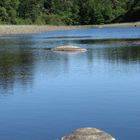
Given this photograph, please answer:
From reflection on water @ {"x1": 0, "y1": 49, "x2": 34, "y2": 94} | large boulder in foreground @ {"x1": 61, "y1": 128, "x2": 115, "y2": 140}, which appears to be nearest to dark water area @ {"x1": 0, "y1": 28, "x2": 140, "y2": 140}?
reflection on water @ {"x1": 0, "y1": 49, "x2": 34, "y2": 94}

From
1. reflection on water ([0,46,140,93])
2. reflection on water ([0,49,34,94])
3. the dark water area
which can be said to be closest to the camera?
the dark water area

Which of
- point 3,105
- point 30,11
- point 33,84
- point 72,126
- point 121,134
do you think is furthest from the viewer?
point 30,11

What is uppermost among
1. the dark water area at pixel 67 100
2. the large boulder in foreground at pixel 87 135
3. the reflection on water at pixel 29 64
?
the large boulder in foreground at pixel 87 135

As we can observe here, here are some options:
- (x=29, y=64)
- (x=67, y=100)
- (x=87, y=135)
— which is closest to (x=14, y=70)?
(x=29, y=64)

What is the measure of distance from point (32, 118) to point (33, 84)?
10.3 m

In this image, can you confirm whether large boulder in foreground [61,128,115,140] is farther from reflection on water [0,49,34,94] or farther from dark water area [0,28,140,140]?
reflection on water [0,49,34,94]

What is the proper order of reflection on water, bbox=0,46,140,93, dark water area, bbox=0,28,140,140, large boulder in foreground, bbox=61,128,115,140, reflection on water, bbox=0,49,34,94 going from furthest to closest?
reflection on water, bbox=0,46,140,93
reflection on water, bbox=0,49,34,94
dark water area, bbox=0,28,140,140
large boulder in foreground, bbox=61,128,115,140

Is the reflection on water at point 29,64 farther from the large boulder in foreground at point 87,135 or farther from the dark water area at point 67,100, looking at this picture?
the large boulder in foreground at point 87,135

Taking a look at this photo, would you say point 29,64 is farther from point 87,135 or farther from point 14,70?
point 87,135

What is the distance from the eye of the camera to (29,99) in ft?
87.6

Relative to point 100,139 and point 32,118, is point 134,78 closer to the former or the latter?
point 32,118

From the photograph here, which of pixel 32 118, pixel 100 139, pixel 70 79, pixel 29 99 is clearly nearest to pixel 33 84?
pixel 70 79

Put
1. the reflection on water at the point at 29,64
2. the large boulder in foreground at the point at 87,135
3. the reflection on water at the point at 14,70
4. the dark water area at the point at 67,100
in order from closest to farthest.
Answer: the large boulder in foreground at the point at 87,135 < the dark water area at the point at 67,100 < the reflection on water at the point at 14,70 < the reflection on water at the point at 29,64

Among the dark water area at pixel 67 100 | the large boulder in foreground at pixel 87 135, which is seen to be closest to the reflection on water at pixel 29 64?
the dark water area at pixel 67 100
